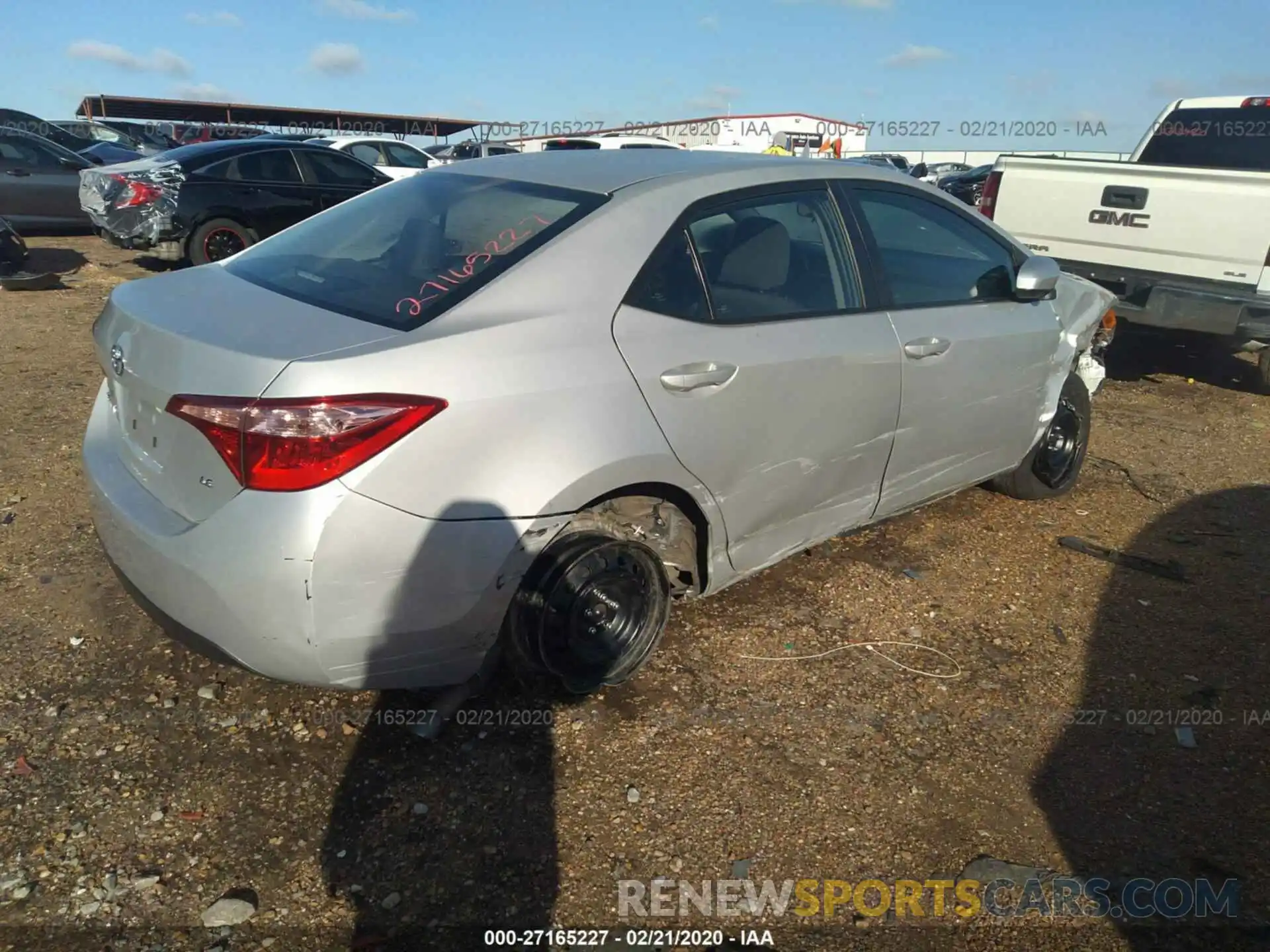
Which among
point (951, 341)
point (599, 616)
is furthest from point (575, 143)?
point (599, 616)

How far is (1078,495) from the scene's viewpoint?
191 inches

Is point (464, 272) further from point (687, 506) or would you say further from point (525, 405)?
point (687, 506)

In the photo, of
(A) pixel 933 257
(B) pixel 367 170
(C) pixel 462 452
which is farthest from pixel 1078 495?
(B) pixel 367 170

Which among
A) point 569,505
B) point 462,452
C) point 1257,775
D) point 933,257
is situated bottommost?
point 1257,775

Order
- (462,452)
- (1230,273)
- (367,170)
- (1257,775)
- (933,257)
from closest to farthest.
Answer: (462,452), (1257,775), (933,257), (1230,273), (367,170)

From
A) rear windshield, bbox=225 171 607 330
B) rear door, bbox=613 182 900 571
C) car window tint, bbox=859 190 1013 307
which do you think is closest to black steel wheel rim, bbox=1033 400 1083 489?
car window tint, bbox=859 190 1013 307

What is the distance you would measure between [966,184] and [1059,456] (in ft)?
73.0

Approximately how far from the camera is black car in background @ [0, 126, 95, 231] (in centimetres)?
1150

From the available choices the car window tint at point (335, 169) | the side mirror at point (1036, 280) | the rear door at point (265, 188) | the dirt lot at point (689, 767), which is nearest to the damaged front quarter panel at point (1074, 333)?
the side mirror at point (1036, 280)

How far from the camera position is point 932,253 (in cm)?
372

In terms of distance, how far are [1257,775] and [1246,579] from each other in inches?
57.6

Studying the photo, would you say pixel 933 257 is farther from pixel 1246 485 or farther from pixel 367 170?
pixel 367 170

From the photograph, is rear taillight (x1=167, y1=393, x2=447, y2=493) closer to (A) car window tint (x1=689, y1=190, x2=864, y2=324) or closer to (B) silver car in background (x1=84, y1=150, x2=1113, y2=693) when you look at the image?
(B) silver car in background (x1=84, y1=150, x2=1113, y2=693)

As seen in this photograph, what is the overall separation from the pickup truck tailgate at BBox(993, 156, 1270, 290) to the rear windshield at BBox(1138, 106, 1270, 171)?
1.42 m
